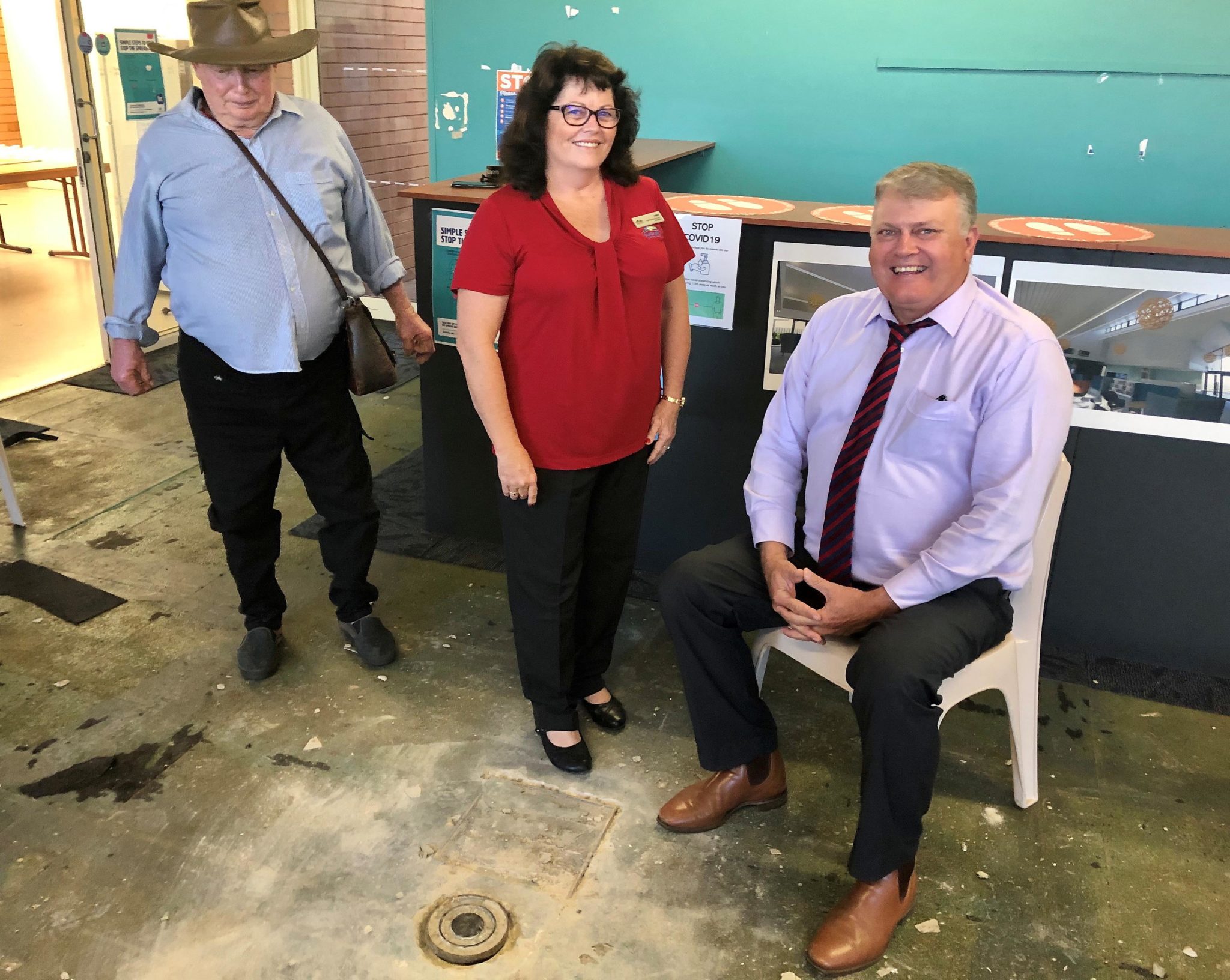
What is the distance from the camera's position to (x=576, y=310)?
177 cm

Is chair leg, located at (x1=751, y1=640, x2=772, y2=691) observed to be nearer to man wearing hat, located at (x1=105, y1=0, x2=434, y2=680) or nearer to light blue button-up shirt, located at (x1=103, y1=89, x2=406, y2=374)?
man wearing hat, located at (x1=105, y1=0, x2=434, y2=680)

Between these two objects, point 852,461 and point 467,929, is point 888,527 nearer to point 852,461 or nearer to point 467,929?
point 852,461

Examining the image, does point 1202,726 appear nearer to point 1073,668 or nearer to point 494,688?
point 1073,668

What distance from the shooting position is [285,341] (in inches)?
82.2

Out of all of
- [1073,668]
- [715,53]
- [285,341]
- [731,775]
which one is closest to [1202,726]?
[1073,668]

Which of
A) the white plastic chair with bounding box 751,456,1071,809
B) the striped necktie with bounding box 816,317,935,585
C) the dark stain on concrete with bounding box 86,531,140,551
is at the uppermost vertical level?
the striped necktie with bounding box 816,317,935,585

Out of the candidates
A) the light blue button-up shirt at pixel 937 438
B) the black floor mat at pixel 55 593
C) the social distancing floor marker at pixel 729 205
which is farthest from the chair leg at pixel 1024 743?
the black floor mat at pixel 55 593

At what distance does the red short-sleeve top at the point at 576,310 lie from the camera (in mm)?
1734

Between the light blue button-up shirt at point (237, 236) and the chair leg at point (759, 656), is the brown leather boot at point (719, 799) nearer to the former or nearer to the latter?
the chair leg at point (759, 656)

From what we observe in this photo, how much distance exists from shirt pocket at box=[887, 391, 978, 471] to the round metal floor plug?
1.10m

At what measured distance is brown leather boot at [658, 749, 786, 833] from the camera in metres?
1.95

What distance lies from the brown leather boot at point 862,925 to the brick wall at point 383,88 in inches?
167

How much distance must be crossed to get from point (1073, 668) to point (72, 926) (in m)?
2.28

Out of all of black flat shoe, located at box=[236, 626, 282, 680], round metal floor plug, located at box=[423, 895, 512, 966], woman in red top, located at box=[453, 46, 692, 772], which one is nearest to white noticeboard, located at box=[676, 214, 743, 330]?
woman in red top, located at box=[453, 46, 692, 772]
